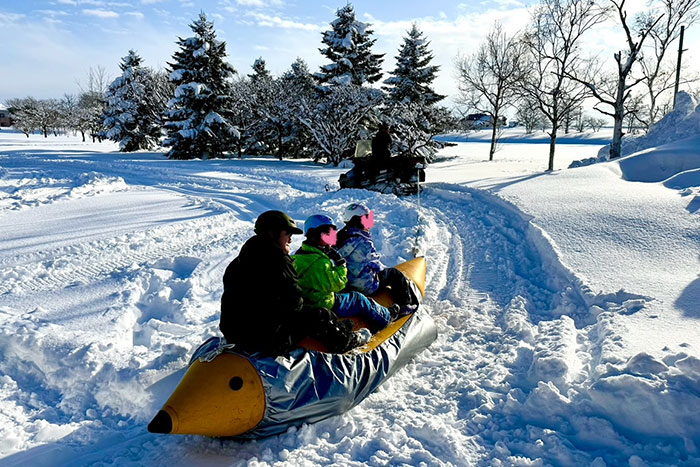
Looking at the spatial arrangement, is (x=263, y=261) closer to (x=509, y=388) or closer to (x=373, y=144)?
(x=509, y=388)

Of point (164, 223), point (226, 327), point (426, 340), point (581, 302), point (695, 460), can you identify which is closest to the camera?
point (695, 460)

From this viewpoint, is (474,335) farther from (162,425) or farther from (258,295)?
(162,425)

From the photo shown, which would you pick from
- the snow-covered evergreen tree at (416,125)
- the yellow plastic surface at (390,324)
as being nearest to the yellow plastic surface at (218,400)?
the yellow plastic surface at (390,324)

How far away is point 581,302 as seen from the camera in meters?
4.97

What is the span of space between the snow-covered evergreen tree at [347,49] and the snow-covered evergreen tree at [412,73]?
242 cm

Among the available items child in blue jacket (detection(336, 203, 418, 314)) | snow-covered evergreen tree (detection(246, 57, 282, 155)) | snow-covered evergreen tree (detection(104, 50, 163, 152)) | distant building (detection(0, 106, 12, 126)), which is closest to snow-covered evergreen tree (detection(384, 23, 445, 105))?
snow-covered evergreen tree (detection(246, 57, 282, 155))

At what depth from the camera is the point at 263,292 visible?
292 cm

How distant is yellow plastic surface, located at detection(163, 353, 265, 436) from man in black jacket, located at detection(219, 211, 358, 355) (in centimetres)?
17

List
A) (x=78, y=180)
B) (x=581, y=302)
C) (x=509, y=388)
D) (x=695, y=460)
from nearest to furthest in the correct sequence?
(x=695, y=460) → (x=509, y=388) → (x=581, y=302) → (x=78, y=180)

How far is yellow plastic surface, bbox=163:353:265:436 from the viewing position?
271 cm

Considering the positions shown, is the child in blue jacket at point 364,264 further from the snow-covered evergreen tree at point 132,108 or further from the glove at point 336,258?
the snow-covered evergreen tree at point 132,108

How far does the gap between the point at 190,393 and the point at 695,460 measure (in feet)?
10.2

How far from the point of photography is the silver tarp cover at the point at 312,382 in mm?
2918

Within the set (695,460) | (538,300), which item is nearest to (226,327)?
(695,460)
